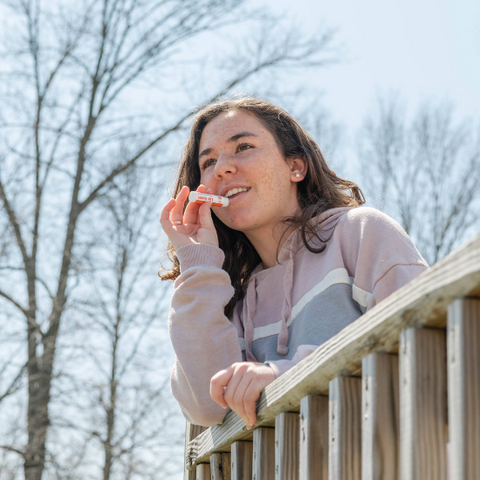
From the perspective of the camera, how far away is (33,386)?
737 centimetres

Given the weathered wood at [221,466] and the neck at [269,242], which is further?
the neck at [269,242]

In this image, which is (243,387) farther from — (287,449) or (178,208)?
(178,208)

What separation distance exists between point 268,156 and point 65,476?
580cm

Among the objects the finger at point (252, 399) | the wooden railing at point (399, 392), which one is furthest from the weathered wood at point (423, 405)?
the finger at point (252, 399)

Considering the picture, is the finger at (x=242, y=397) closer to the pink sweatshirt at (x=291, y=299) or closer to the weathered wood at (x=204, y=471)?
the pink sweatshirt at (x=291, y=299)

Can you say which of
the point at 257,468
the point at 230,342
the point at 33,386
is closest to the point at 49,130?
the point at 33,386

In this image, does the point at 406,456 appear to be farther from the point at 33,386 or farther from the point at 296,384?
the point at 33,386

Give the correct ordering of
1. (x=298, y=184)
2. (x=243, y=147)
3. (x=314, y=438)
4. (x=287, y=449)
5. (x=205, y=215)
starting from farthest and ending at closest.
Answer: (x=298, y=184), (x=243, y=147), (x=205, y=215), (x=287, y=449), (x=314, y=438)

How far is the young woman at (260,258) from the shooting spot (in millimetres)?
1731

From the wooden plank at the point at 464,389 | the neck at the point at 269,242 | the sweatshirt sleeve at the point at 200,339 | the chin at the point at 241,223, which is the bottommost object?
the wooden plank at the point at 464,389

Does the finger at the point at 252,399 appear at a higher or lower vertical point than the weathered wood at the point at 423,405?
higher

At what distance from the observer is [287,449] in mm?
1260

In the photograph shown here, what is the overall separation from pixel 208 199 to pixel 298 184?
41 cm

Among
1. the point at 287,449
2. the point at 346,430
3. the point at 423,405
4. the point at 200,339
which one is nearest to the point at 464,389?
the point at 423,405
